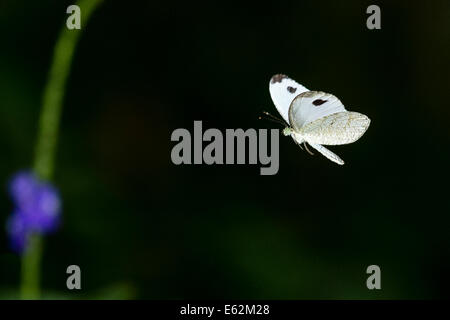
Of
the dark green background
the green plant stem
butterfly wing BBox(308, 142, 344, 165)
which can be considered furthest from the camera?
the dark green background

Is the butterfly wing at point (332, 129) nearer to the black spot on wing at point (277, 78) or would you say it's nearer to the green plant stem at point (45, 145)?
the black spot on wing at point (277, 78)

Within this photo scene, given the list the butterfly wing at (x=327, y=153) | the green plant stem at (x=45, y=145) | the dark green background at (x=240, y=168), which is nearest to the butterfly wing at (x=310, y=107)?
the butterfly wing at (x=327, y=153)

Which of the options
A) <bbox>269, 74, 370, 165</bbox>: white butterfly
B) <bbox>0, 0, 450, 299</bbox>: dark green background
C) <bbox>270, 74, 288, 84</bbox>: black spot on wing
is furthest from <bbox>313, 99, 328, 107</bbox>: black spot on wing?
<bbox>0, 0, 450, 299</bbox>: dark green background

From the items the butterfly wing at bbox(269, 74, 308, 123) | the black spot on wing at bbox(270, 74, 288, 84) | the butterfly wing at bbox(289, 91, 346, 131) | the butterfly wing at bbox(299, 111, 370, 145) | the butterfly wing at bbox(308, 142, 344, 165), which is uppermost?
the black spot on wing at bbox(270, 74, 288, 84)

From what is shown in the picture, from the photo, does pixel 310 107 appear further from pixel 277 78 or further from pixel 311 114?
pixel 277 78

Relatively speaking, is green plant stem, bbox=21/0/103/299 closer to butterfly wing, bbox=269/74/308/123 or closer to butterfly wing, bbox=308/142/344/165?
butterfly wing, bbox=269/74/308/123

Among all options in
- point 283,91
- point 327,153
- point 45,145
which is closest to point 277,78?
point 283,91
